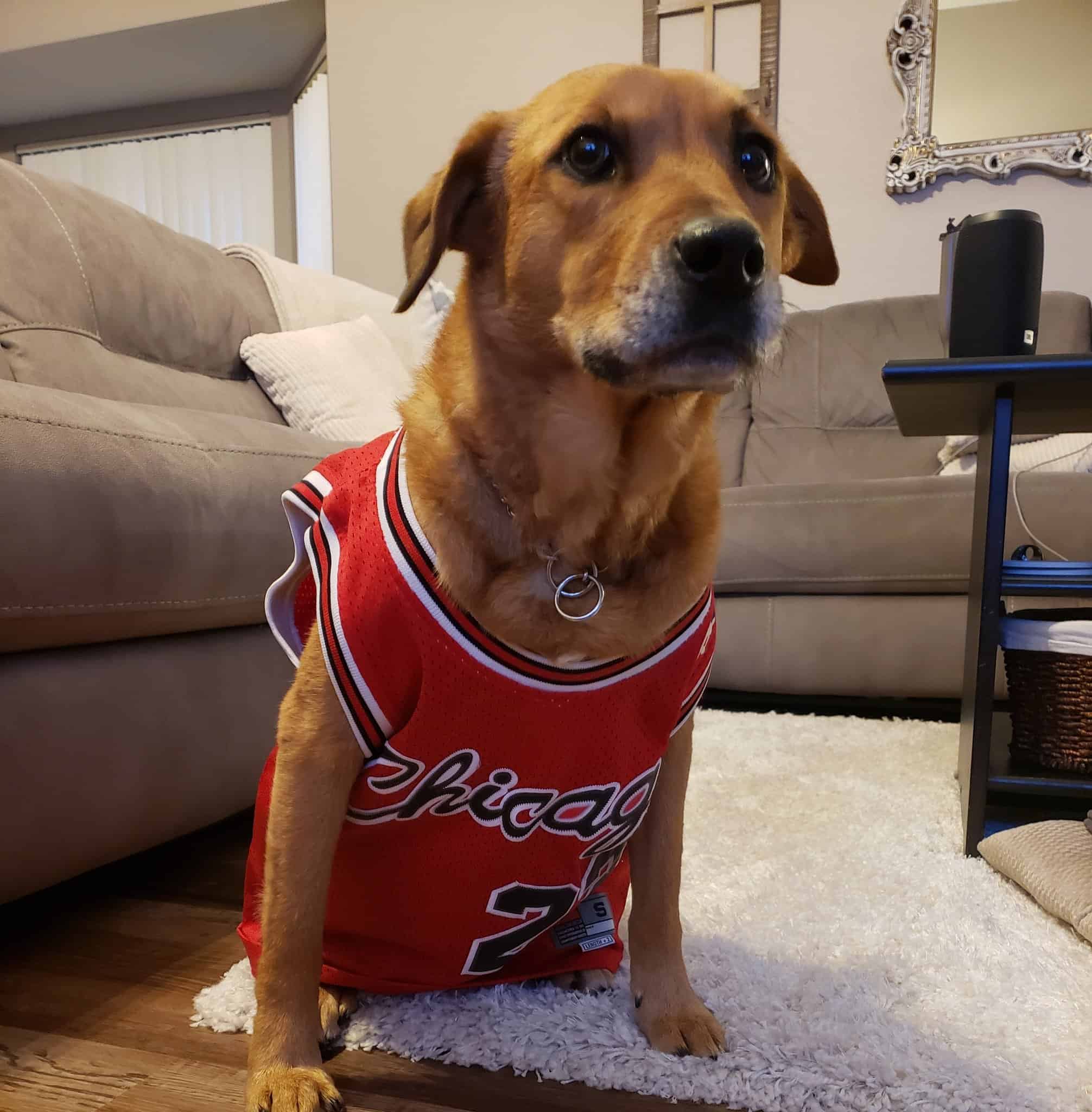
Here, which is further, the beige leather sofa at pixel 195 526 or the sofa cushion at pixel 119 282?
the sofa cushion at pixel 119 282

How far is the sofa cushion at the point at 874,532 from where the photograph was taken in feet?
6.13

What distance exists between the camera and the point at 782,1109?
0.69 m

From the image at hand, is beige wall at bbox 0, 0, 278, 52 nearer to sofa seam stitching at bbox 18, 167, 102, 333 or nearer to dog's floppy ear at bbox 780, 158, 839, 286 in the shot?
sofa seam stitching at bbox 18, 167, 102, 333

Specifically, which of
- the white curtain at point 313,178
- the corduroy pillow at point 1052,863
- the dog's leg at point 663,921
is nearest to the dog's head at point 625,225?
the dog's leg at point 663,921

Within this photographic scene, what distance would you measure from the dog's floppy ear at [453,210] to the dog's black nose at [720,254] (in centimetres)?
24

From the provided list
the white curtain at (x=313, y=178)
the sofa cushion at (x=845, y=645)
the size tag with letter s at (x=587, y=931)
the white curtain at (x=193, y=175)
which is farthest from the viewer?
the white curtain at (x=193, y=175)

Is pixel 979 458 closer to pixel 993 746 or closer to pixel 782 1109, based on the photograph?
pixel 993 746

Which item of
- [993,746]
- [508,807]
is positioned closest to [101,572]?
[508,807]

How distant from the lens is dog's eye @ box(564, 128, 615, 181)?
0.72 m

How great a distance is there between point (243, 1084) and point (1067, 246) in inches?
125

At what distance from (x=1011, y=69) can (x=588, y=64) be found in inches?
56.8

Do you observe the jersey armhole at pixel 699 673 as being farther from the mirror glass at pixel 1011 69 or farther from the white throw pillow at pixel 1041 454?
the mirror glass at pixel 1011 69

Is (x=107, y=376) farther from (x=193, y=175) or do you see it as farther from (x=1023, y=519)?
(x=193, y=175)

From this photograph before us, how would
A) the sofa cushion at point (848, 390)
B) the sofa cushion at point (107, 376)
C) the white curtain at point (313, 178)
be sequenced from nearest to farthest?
the sofa cushion at point (107, 376) → the sofa cushion at point (848, 390) → the white curtain at point (313, 178)
